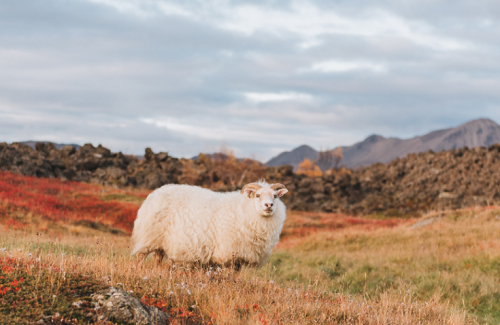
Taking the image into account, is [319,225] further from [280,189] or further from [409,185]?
[409,185]

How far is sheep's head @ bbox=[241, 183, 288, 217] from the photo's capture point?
8383 mm

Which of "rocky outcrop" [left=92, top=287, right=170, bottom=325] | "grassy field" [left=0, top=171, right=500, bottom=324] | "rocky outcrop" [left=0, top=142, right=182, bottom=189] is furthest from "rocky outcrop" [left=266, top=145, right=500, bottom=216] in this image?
"rocky outcrop" [left=92, top=287, right=170, bottom=325]

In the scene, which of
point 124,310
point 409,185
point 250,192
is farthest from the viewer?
point 409,185

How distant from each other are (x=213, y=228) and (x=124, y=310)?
4273mm

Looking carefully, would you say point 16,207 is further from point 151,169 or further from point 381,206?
point 381,206

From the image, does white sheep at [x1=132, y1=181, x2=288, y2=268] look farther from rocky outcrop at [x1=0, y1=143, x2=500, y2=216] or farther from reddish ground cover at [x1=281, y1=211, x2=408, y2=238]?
rocky outcrop at [x1=0, y1=143, x2=500, y2=216]

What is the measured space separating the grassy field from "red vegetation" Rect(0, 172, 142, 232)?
135 mm

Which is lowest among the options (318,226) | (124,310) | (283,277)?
(318,226)

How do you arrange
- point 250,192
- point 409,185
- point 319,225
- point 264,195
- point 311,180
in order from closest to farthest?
1. point 264,195
2. point 250,192
3. point 319,225
4. point 311,180
5. point 409,185

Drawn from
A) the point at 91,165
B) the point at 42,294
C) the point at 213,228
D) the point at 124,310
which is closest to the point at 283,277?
the point at 213,228

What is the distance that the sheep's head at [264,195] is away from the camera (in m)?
8.38

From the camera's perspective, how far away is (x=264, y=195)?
8.55m

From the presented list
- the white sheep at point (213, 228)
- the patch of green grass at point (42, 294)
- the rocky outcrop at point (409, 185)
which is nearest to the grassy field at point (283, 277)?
the patch of green grass at point (42, 294)

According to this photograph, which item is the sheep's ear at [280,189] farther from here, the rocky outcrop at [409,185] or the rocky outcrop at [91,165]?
the rocky outcrop at [91,165]
